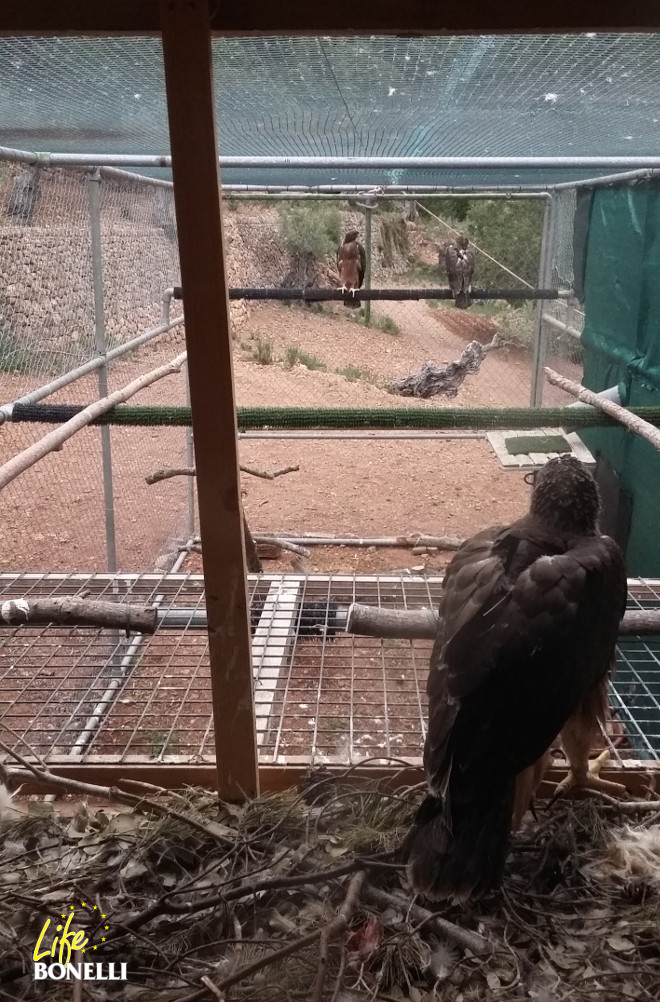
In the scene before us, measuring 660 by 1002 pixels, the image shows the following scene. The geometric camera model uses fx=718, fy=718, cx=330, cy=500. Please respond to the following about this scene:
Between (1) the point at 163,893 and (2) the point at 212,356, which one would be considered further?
(1) the point at 163,893

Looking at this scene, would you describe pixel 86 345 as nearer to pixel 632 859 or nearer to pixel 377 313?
pixel 632 859

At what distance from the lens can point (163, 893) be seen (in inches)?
60.4

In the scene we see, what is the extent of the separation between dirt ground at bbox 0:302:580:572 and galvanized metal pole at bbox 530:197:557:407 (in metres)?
0.28

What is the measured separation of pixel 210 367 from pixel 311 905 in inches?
44.1

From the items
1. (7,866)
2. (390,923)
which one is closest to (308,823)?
(390,923)

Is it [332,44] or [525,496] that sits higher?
[332,44]

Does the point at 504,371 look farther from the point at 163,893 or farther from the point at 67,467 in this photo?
the point at 163,893

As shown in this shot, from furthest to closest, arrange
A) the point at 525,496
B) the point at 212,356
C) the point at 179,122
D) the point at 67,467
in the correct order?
1. the point at 525,496
2. the point at 67,467
3. the point at 212,356
4. the point at 179,122

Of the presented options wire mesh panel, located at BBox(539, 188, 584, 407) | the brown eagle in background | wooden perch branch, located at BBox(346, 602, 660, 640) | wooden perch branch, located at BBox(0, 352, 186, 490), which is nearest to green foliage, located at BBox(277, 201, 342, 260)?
the brown eagle in background

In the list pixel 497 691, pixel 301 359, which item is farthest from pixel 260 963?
pixel 301 359

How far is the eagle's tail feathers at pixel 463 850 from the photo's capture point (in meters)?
1.41

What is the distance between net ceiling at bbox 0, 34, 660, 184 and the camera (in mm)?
1925

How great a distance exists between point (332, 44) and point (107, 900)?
2.09 meters

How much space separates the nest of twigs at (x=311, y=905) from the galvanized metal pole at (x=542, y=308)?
5.08 meters
